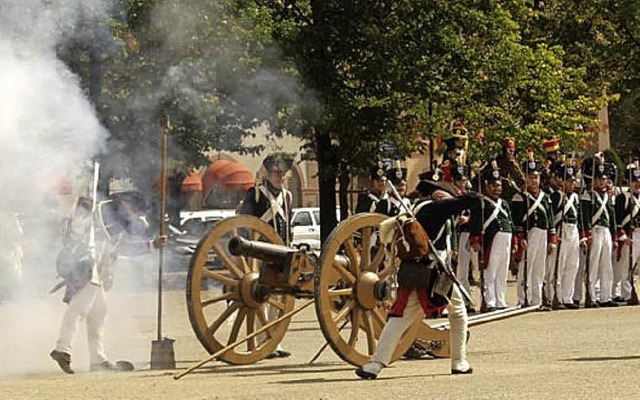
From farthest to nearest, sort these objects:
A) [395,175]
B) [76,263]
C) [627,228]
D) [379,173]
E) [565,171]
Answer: [627,228], [565,171], [379,173], [395,175], [76,263]

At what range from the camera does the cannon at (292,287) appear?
444 inches

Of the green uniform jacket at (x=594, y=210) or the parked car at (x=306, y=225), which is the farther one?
the parked car at (x=306, y=225)

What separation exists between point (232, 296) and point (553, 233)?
6.50m

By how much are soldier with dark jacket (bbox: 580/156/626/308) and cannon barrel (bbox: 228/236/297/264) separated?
24.0ft

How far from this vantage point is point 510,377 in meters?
10.4

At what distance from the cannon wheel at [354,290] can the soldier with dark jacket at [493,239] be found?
5275mm

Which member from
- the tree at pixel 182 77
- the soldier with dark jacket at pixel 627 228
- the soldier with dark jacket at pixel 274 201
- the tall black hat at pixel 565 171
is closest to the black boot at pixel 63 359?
the soldier with dark jacket at pixel 274 201

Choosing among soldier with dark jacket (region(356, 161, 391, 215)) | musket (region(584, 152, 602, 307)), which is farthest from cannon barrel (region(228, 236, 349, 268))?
musket (region(584, 152, 602, 307))

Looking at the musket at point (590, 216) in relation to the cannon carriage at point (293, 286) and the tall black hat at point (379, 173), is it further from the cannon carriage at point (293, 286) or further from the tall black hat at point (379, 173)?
the cannon carriage at point (293, 286)

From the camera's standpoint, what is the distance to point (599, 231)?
18344mm

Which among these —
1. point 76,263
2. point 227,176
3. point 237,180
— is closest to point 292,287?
point 76,263

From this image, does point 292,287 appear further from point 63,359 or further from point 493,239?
point 493,239

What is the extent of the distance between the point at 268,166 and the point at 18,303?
279 inches

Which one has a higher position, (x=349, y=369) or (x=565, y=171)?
(x=565, y=171)
